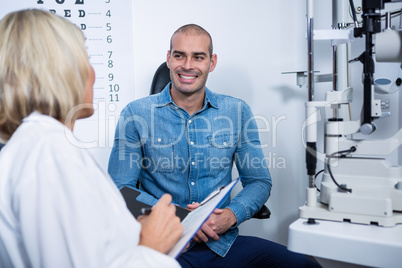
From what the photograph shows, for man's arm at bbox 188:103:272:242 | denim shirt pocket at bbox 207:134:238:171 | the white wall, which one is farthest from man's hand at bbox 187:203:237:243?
the white wall

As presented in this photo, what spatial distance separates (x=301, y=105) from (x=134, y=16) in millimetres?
933

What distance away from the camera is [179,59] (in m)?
1.51

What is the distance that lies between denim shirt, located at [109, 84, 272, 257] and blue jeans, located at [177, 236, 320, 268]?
10cm

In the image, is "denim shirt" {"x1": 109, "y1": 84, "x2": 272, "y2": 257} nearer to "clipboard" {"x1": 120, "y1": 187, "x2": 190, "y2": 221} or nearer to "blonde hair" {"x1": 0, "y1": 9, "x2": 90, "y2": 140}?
"clipboard" {"x1": 120, "y1": 187, "x2": 190, "y2": 221}

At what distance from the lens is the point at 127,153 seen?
1.44m

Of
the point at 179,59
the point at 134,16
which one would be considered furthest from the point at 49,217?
the point at 134,16

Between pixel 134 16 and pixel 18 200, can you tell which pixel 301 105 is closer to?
pixel 134 16

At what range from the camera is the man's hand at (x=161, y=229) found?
710 millimetres

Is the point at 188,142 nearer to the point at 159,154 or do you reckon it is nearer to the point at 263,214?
the point at 159,154

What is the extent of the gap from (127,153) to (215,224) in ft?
1.44

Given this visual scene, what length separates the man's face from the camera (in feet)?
4.84

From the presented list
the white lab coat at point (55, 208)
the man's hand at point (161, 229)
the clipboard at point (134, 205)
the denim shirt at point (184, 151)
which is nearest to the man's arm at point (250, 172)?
the denim shirt at point (184, 151)

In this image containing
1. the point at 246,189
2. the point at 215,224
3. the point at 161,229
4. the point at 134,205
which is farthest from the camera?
the point at 246,189

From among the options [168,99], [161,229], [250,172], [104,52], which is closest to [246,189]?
[250,172]
